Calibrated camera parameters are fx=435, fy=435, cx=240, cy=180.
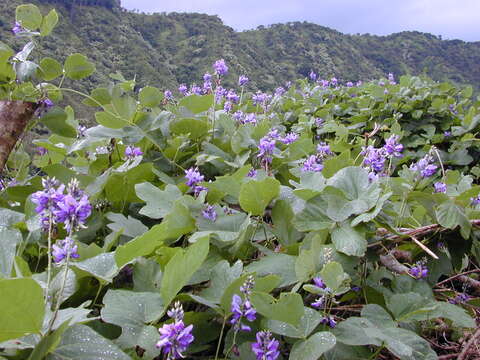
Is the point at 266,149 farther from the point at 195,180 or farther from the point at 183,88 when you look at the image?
the point at 183,88

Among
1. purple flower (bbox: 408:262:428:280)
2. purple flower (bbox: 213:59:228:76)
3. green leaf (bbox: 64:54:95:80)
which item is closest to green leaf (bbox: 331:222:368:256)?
purple flower (bbox: 408:262:428:280)

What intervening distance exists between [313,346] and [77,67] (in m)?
1.28

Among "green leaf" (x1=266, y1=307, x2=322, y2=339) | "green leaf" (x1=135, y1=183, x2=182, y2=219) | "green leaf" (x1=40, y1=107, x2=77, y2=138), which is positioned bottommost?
"green leaf" (x1=266, y1=307, x2=322, y2=339)

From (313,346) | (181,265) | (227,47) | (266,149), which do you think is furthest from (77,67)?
(227,47)

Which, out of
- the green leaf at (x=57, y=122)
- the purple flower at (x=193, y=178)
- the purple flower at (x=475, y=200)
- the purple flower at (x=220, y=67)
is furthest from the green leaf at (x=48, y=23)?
the purple flower at (x=475, y=200)

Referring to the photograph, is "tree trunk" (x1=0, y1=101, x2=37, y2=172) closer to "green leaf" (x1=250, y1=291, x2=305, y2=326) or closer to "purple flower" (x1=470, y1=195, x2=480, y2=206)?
"green leaf" (x1=250, y1=291, x2=305, y2=326)

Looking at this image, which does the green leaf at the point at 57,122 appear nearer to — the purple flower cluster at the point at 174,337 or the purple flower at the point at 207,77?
the purple flower cluster at the point at 174,337

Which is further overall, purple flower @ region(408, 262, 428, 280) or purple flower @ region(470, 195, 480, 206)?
purple flower @ region(470, 195, 480, 206)

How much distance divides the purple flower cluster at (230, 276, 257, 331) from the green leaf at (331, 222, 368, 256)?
276mm

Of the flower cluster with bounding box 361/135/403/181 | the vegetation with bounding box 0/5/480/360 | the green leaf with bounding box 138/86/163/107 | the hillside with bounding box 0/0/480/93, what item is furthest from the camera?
the hillside with bounding box 0/0/480/93

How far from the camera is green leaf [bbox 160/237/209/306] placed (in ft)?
2.62

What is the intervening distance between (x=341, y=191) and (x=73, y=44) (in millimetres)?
54073

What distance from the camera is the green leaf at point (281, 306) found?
2.65ft

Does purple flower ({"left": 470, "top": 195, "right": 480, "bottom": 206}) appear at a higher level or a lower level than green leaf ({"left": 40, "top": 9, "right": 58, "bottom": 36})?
lower
